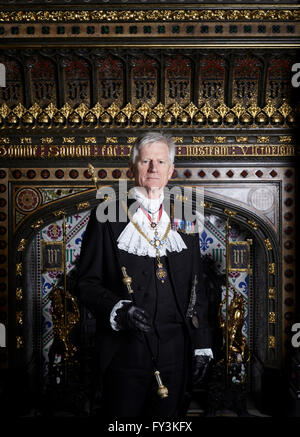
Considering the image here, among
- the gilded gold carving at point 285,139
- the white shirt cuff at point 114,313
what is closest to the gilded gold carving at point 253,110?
the gilded gold carving at point 285,139

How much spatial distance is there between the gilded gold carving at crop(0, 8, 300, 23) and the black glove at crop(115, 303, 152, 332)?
10.7 feet

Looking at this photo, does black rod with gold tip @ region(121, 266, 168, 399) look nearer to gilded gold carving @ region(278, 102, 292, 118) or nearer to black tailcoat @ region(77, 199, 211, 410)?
black tailcoat @ region(77, 199, 211, 410)

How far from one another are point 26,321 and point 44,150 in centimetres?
188

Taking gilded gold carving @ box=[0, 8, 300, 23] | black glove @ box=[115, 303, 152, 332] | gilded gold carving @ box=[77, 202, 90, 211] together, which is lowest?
black glove @ box=[115, 303, 152, 332]

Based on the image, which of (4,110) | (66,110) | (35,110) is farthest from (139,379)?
(4,110)

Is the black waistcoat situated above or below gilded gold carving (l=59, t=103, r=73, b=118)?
below

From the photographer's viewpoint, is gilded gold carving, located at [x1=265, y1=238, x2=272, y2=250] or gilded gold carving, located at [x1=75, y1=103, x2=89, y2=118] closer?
gilded gold carving, located at [x1=75, y1=103, x2=89, y2=118]

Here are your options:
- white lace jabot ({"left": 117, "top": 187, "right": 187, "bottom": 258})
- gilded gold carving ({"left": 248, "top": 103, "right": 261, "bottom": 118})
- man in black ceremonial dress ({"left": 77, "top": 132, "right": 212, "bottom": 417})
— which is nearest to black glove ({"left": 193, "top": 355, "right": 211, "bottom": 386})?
man in black ceremonial dress ({"left": 77, "top": 132, "right": 212, "bottom": 417})

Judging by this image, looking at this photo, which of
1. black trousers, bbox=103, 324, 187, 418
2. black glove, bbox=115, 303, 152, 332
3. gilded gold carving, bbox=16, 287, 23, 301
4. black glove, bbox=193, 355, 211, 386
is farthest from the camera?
gilded gold carving, bbox=16, 287, 23, 301

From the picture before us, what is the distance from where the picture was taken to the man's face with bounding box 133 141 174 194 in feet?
7.78

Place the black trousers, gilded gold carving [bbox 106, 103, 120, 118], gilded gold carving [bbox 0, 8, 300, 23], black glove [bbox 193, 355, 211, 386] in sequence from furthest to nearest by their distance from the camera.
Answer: gilded gold carving [bbox 106, 103, 120, 118], gilded gold carving [bbox 0, 8, 300, 23], black glove [bbox 193, 355, 211, 386], the black trousers

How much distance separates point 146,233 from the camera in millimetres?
2475

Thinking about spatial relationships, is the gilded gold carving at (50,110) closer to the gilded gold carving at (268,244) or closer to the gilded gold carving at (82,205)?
the gilded gold carving at (82,205)
